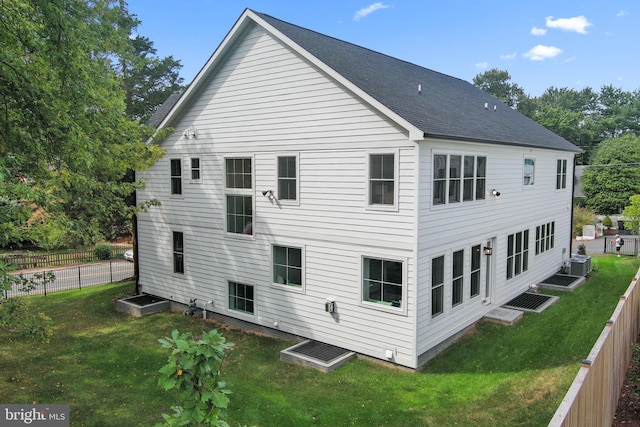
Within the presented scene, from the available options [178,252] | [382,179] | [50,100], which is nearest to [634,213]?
[382,179]

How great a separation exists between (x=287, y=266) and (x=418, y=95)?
20.5ft

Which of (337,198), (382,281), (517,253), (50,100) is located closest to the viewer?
(50,100)

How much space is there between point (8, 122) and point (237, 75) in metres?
6.36

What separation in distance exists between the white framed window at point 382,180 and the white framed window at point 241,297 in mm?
5084

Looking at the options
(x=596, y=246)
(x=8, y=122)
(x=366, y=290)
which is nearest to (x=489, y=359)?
(x=366, y=290)

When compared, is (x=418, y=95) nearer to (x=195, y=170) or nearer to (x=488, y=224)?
(x=488, y=224)

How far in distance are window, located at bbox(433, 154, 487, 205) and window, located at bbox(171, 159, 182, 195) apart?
350 inches

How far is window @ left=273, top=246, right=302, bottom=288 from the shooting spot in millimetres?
12672

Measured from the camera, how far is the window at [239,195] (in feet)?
44.7

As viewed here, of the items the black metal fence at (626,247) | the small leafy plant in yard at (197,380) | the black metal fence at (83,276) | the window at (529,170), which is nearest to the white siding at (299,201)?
the small leafy plant in yard at (197,380)

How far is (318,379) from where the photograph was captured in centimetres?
1028

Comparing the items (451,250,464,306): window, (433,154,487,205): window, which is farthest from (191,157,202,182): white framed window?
(451,250,464,306): window

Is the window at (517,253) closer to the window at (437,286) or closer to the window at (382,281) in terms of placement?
the window at (437,286)

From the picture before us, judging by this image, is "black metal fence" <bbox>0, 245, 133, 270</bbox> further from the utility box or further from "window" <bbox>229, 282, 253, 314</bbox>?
the utility box
